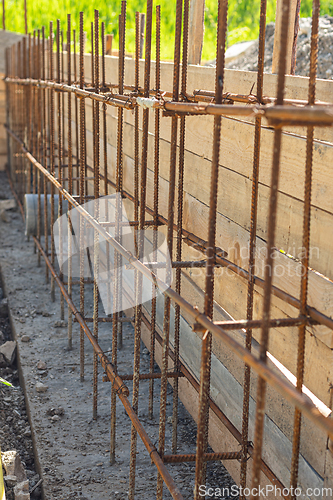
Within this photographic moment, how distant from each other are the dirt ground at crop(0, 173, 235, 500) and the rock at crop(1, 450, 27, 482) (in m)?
0.13

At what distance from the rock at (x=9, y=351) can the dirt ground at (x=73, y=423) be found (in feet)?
0.22

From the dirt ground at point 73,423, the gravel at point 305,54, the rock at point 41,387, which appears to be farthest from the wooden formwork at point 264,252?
the gravel at point 305,54

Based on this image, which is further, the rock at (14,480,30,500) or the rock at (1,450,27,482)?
the rock at (1,450,27,482)

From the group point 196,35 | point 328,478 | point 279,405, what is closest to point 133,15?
point 196,35

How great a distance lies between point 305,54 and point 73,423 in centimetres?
475

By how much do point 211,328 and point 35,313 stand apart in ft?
14.0

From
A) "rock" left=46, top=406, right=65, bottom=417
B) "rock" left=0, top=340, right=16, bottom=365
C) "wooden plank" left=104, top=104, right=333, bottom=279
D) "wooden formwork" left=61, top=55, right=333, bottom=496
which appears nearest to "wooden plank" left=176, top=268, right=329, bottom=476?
"wooden formwork" left=61, top=55, right=333, bottom=496

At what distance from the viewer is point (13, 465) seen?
3502 mm

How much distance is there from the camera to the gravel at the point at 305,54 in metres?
5.95

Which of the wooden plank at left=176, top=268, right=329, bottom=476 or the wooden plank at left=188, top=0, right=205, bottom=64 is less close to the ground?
the wooden plank at left=188, top=0, right=205, bottom=64

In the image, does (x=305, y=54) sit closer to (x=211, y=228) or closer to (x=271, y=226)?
(x=211, y=228)

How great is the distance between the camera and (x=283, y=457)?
2.76 metres

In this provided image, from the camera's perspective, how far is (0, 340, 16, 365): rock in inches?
200

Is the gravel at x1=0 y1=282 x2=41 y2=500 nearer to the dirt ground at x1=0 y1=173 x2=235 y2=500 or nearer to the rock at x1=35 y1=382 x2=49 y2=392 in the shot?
the dirt ground at x1=0 y1=173 x2=235 y2=500
